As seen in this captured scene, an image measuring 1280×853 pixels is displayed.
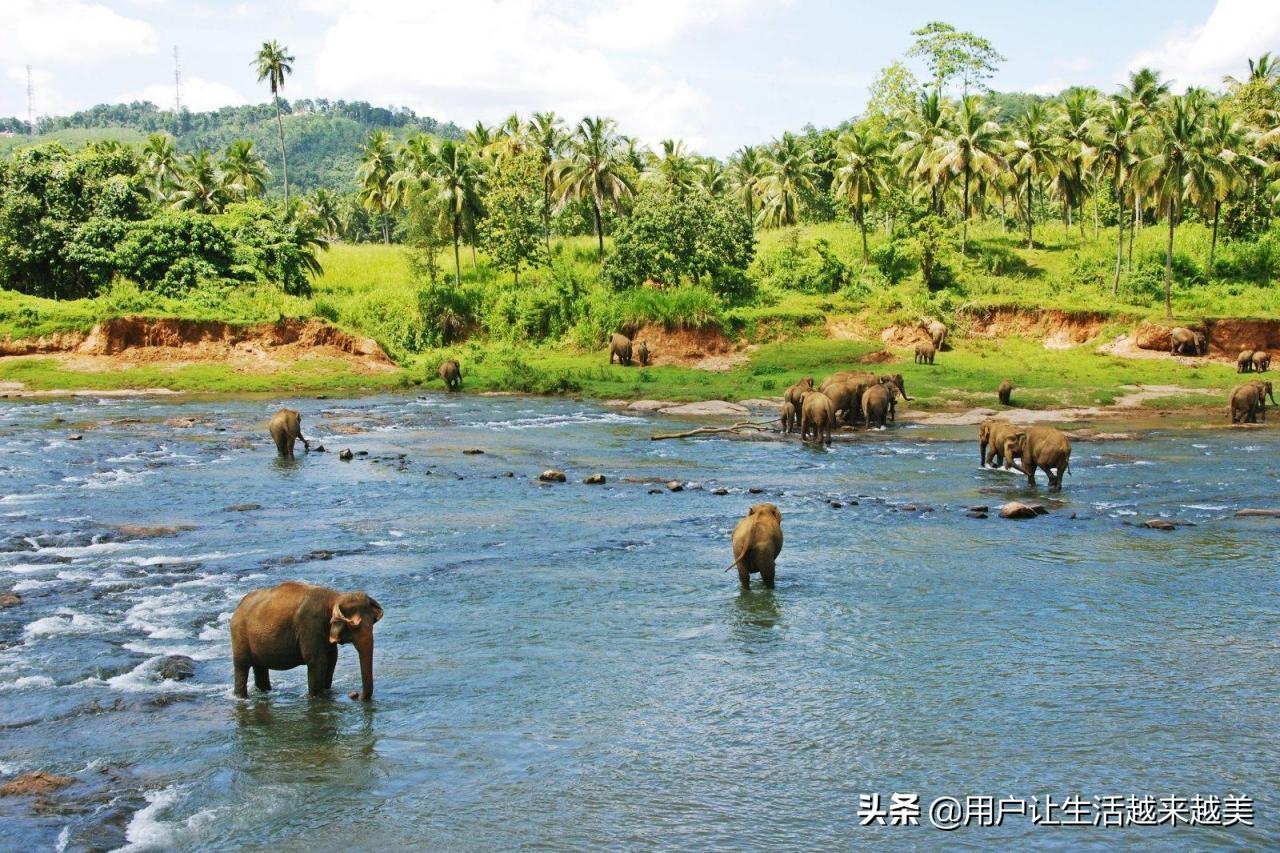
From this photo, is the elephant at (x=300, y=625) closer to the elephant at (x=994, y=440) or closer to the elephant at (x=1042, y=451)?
the elephant at (x=1042, y=451)

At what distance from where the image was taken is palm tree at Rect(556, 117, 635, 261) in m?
66.9

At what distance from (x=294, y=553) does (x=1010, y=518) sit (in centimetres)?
1308

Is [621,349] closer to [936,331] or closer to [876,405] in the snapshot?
[936,331]

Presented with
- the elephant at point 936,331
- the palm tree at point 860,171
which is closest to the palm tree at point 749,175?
the palm tree at point 860,171

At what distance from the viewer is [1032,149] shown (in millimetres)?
71188

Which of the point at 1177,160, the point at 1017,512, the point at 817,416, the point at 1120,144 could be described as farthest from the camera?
the point at 1120,144

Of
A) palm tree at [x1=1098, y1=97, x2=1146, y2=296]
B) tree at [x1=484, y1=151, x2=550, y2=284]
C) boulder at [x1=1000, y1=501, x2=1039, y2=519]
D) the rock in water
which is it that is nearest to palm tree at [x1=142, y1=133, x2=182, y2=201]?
tree at [x1=484, y1=151, x2=550, y2=284]

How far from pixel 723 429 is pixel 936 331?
2066 centimetres

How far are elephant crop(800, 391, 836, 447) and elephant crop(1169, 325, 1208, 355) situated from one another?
2220 cm

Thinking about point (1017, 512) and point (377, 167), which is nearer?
point (1017, 512)

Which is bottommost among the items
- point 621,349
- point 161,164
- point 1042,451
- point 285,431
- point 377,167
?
point 1042,451

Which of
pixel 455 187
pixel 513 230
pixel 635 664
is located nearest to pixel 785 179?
pixel 513 230

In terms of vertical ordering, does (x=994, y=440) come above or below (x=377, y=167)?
below

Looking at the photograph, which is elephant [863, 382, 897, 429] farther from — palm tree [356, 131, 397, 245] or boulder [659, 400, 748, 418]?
palm tree [356, 131, 397, 245]
